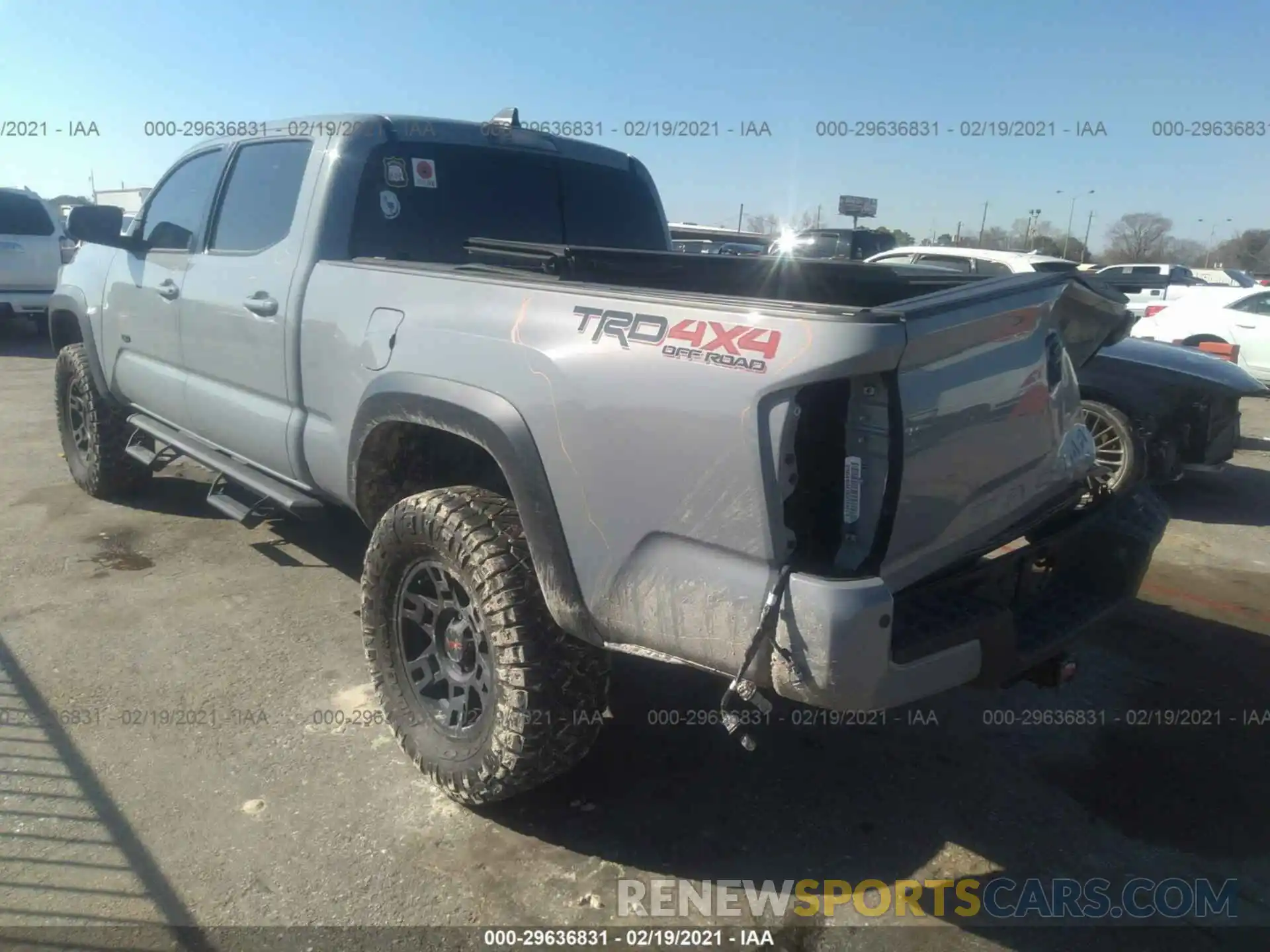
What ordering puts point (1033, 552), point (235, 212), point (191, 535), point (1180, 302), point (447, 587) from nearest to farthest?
point (1033, 552) → point (447, 587) → point (235, 212) → point (191, 535) → point (1180, 302)

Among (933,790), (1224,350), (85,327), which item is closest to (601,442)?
(933,790)

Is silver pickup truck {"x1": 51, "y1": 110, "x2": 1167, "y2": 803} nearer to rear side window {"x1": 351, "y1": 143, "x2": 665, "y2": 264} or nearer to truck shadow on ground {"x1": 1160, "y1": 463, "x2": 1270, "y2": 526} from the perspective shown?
rear side window {"x1": 351, "y1": 143, "x2": 665, "y2": 264}

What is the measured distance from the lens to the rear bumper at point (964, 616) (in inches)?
79.7

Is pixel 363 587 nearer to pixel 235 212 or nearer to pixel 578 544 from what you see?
pixel 578 544

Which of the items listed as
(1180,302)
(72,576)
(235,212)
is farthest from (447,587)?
(1180,302)

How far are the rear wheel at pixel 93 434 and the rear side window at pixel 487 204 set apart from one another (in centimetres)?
286

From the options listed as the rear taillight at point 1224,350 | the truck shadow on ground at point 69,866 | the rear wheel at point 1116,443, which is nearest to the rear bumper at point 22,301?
the truck shadow on ground at point 69,866

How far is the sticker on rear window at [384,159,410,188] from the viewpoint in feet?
12.0

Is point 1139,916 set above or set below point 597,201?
below

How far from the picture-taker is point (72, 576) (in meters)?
4.73

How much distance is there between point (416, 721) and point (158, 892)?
84 centimetres

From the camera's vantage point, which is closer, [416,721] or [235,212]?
[416,721]

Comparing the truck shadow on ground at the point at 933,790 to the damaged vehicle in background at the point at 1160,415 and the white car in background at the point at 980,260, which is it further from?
the white car in background at the point at 980,260

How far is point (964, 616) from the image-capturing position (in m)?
2.35
